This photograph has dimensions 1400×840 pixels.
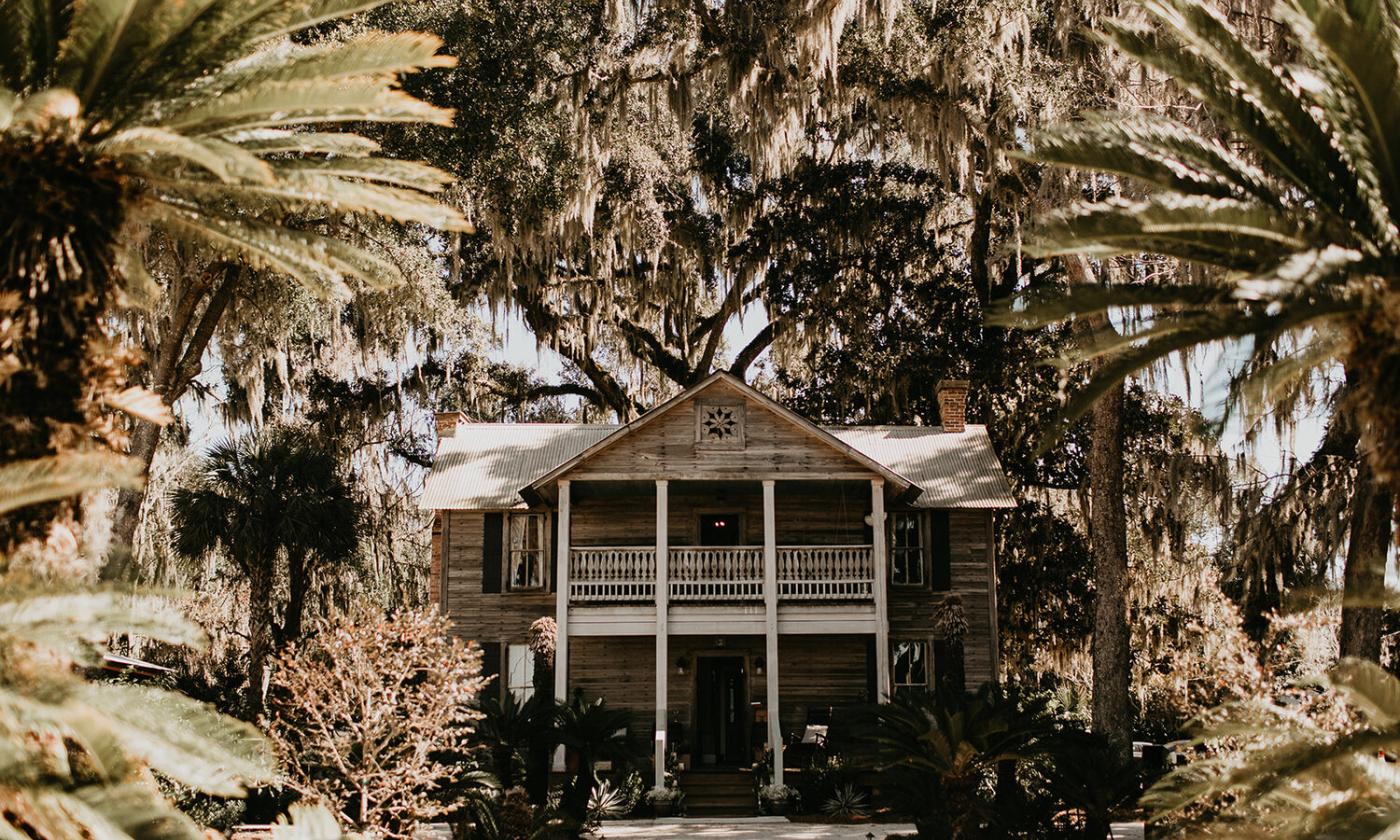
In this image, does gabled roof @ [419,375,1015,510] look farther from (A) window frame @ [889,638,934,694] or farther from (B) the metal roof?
(A) window frame @ [889,638,934,694]

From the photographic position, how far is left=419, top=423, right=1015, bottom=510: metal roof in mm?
21016

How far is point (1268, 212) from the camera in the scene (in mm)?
6586

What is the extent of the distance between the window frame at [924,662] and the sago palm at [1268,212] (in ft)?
45.8

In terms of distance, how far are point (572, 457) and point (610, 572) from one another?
1.86 meters

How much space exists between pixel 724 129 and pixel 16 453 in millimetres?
20804

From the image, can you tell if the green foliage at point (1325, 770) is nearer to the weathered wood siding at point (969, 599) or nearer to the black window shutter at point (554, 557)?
the weathered wood siding at point (969, 599)

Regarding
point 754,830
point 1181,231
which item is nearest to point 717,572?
point 754,830

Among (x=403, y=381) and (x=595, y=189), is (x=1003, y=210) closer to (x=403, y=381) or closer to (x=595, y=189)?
(x=595, y=189)

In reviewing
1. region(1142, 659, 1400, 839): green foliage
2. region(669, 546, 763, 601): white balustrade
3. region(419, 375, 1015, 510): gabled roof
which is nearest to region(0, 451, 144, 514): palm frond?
region(1142, 659, 1400, 839): green foliage

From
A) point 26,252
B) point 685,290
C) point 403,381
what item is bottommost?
point 26,252

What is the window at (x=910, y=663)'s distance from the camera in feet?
69.1

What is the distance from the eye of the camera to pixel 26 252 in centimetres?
605

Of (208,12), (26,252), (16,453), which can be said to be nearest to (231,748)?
(16,453)

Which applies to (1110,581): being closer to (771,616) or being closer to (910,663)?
(910,663)
